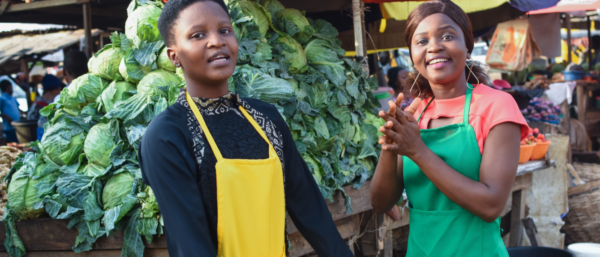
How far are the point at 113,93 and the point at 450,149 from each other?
6.99 ft

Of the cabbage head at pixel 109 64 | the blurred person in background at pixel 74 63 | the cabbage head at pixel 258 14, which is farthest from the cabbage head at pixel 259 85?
the blurred person in background at pixel 74 63

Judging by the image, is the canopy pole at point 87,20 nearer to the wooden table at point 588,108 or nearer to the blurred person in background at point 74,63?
the blurred person in background at point 74,63

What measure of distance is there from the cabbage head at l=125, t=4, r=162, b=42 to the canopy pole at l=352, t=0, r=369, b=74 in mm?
1448

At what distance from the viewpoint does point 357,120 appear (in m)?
3.42

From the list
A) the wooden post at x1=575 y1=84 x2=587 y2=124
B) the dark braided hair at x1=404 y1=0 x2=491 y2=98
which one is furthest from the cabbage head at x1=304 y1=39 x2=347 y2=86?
the wooden post at x1=575 y1=84 x2=587 y2=124

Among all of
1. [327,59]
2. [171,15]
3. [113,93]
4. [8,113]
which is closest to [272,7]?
[327,59]

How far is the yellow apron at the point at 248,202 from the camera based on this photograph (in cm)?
138

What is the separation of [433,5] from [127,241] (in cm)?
178

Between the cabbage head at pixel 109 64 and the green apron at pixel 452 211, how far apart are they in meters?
A: 2.21

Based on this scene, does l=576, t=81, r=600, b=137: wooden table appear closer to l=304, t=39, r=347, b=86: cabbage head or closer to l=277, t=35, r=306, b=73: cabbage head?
l=304, t=39, r=347, b=86: cabbage head

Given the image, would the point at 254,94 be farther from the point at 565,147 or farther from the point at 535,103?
the point at 535,103

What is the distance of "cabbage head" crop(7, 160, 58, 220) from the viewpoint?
8.12 feet

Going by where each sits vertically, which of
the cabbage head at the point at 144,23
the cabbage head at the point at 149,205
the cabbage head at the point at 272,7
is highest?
the cabbage head at the point at 272,7

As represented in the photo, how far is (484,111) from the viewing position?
1.48m
